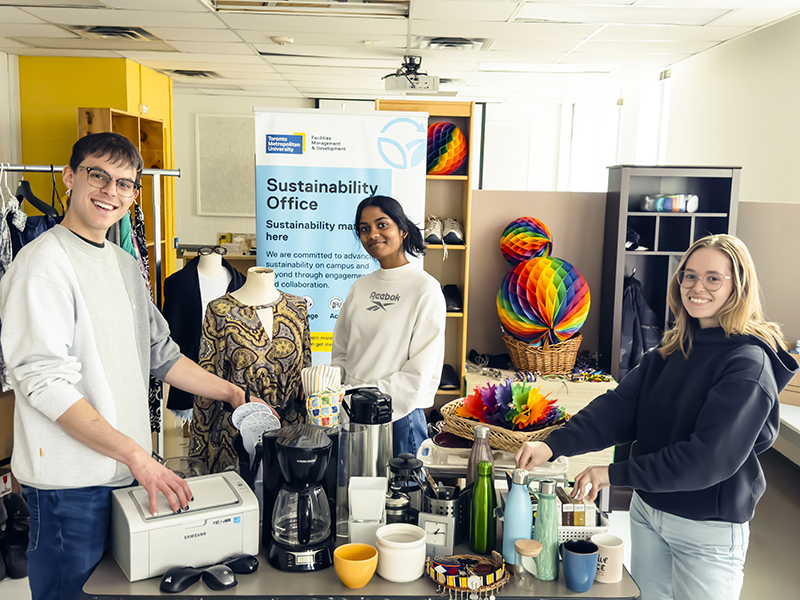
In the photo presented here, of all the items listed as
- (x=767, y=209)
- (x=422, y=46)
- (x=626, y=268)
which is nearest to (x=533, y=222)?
(x=626, y=268)

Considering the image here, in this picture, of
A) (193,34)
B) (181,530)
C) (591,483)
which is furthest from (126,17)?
(591,483)

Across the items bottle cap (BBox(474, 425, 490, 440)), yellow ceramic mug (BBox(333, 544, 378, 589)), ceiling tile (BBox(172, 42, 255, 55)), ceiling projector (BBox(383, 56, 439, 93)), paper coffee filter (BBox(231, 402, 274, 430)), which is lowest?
yellow ceramic mug (BBox(333, 544, 378, 589))

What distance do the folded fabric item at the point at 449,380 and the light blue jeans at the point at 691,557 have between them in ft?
6.88

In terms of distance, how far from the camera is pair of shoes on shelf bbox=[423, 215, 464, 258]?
3770mm

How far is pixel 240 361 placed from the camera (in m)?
2.16

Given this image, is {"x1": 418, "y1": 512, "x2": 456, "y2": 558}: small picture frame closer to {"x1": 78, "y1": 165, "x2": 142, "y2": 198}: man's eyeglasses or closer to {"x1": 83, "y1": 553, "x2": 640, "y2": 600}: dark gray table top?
{"x1": 83, "y1": 553, "x2": 640, "y2": 600}: dark gray table top

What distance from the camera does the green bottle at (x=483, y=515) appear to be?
1535 millimetres

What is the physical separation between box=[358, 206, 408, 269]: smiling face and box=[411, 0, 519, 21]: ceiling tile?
237 cm

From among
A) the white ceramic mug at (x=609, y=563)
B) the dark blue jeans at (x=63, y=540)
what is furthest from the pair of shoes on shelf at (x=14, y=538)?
the white ceramic mug at (x=609, y=563)

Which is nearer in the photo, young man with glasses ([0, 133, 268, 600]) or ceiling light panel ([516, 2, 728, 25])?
young man with glasses ([0, 133, 268, 600])

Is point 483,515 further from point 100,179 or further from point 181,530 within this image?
point 100,179

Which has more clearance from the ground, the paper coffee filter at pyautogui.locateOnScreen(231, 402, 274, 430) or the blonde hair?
the blonde hair

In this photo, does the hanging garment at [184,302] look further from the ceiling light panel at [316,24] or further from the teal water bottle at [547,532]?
the ceiling light panel at [316,24]

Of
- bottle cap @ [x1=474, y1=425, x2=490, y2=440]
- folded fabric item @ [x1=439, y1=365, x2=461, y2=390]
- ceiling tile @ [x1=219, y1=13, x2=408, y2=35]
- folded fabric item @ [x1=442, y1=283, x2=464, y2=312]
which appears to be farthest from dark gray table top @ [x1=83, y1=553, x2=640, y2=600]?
ceiling tile @ [x1=219, y1=13, x2=408, y2=35]
